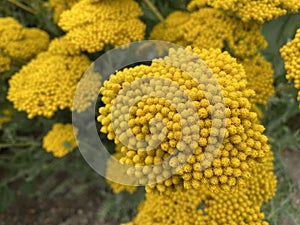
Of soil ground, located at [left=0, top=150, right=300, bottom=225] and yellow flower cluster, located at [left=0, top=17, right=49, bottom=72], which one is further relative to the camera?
soil ground, located at [left=0, top=150, right=300, bottom=225]

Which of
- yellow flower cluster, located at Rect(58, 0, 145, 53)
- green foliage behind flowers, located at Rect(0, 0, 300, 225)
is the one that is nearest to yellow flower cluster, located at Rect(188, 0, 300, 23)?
green foliage behind flowers, located at Rect(0, 0, 300, 225)

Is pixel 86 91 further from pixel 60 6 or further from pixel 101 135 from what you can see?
pixel 60 6

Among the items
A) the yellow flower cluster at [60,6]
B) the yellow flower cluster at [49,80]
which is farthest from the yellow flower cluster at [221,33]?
the yellow flower cluster at [60,6]

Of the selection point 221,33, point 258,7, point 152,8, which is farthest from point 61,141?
point 258,7

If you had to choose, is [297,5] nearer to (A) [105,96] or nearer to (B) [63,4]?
(A) [105,96]

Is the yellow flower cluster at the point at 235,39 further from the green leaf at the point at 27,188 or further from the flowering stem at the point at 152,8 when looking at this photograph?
the green leaf at the point at 27,188

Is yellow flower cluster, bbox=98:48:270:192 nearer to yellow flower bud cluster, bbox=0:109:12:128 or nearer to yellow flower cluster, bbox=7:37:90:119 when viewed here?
yellow flower cluster, bbox=7:37:90:119
